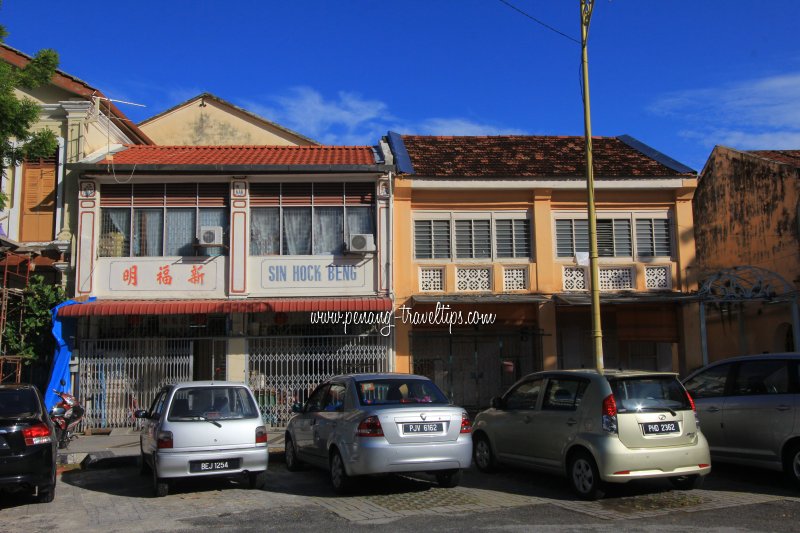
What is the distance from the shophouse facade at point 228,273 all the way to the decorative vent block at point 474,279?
6.36 feet

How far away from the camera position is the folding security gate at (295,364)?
642 inches

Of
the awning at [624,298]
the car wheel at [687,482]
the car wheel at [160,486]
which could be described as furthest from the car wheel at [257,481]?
the awning at [624,298]

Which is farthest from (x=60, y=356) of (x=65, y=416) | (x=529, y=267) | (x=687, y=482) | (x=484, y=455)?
(x=687, y=482)

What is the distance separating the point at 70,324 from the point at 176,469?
8547 mm

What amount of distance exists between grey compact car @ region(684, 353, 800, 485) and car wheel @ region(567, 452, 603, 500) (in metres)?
2.54

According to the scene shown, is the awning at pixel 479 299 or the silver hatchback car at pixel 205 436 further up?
the awning at pixel 479 299

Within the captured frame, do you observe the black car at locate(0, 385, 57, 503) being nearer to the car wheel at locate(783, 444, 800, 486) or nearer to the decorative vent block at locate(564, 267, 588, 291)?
the car wheel at locate(783, 444, 800, 486)

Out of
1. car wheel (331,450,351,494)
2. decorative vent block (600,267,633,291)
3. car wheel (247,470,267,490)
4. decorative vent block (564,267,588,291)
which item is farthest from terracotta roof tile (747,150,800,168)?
car wheel (247,470,267,490)

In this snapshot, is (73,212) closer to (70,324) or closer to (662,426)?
(70,324)

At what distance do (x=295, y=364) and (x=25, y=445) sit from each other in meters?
8.40

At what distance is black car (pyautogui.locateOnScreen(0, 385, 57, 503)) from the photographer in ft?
26.7

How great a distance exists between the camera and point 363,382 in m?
9.58

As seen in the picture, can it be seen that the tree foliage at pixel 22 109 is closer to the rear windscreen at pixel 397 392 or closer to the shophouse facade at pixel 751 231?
the rear windscreen at pixel 397 392

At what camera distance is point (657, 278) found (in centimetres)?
1786
